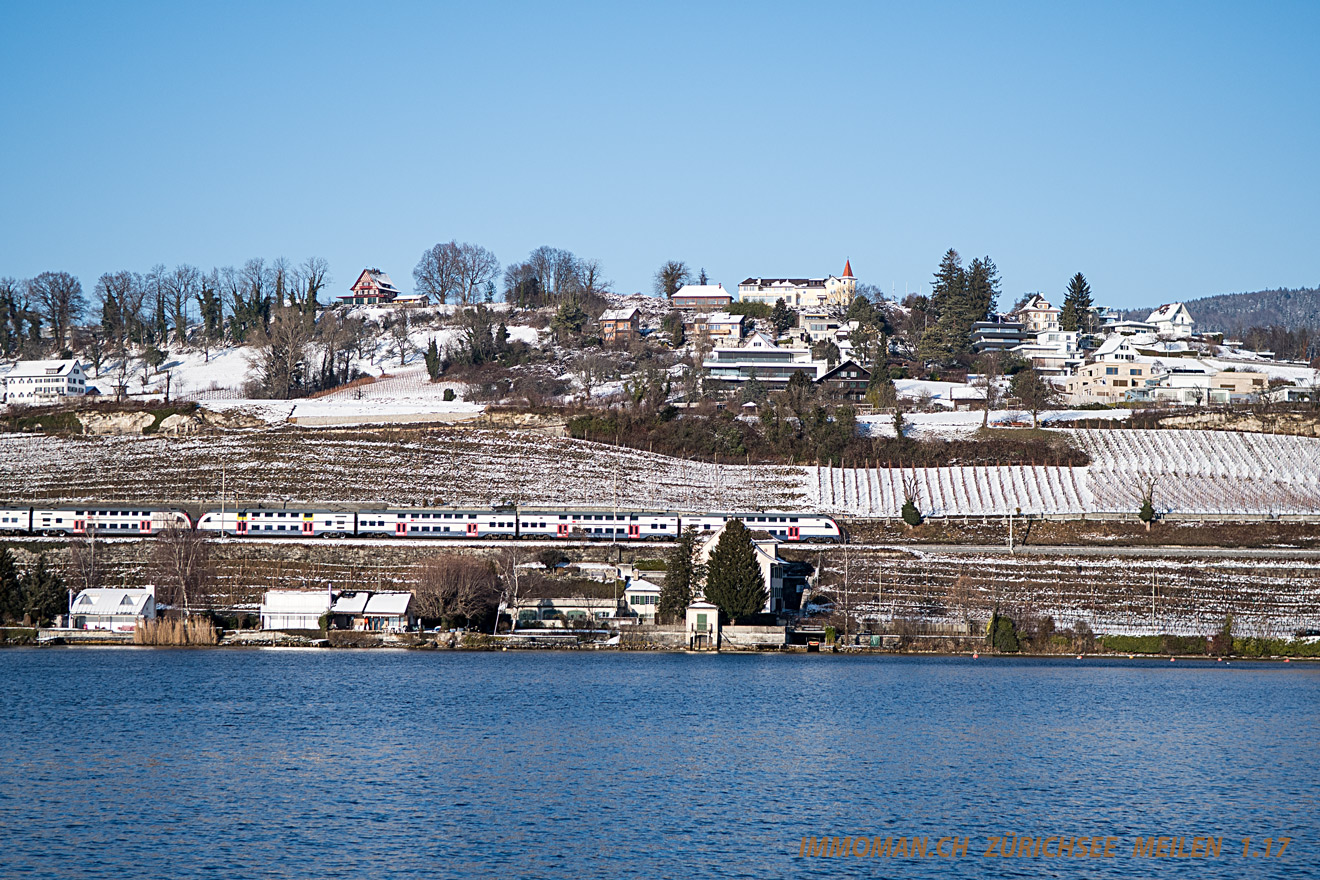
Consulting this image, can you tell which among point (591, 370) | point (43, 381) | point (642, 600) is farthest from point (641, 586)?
point (43, 381)

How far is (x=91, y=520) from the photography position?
71.7 metres

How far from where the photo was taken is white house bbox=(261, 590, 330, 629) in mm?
56438

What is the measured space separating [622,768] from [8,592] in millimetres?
37534

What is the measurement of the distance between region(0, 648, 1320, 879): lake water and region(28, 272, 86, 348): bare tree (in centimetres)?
10781

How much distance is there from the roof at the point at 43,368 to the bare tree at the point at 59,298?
72.6 ft

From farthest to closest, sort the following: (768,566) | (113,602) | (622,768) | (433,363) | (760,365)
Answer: (433,363), (760,365), (768,566), (113,602), (622,768)

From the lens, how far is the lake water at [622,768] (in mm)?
22875

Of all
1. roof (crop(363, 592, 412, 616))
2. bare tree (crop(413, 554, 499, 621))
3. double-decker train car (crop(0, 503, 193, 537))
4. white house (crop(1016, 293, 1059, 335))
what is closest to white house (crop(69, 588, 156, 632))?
roof (crop(363, 592, 412, 616))

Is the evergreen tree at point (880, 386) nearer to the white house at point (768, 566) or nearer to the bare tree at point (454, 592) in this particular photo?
the white house at point (768, 566)

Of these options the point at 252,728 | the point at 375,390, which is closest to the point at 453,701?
the point at 252,728

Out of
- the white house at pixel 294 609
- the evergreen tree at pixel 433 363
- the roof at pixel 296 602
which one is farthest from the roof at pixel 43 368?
the white house at pixel 294 609

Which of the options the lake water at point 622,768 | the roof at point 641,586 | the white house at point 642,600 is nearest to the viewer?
the lake water at point 622,768

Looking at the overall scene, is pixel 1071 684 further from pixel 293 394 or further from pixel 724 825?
pixel 293 394

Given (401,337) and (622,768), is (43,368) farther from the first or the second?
(622,768)
